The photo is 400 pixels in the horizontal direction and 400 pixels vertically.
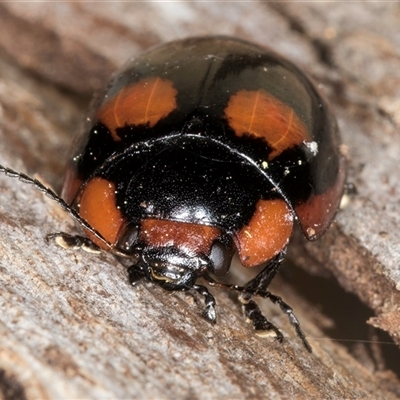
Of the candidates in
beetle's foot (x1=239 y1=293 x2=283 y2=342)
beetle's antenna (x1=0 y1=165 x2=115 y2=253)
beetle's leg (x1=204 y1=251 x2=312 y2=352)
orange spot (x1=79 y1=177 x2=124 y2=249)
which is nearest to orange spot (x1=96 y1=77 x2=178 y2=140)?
orange spot (x1=79 y1=177 x2=124 y2=249)

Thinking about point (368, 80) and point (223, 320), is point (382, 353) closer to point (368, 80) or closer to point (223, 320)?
point (223, 320)

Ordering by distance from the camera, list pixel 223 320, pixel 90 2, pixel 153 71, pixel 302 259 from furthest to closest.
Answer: pixel 90 2 → pixel 302 259 → pixel 153 71 → pixel 223 320

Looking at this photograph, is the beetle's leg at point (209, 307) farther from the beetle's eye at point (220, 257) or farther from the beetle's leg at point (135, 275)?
the beetle's leg at point (135, 275)

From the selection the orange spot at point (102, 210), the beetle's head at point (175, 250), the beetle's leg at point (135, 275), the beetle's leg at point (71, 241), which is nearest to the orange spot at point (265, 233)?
the beetle's head at point (175, 250)

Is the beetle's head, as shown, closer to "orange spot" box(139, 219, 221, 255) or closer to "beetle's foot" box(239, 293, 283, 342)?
"orange spot" box(139, 219, 221, 255)

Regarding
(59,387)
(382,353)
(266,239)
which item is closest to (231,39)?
(266,239)

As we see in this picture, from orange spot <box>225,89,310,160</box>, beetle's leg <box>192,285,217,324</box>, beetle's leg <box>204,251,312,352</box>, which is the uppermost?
orange spot <box>225,89,310,160</box>

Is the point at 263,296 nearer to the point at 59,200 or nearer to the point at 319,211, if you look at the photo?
the point at 319,211
